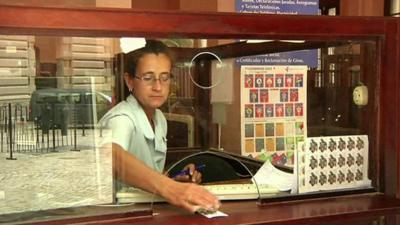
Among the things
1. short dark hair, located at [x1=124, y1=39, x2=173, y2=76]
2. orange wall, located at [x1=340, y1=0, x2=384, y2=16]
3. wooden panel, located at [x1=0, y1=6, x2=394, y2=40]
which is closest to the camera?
wooden panel, located at [x1=0, y1=6, x2=394, y2=40]

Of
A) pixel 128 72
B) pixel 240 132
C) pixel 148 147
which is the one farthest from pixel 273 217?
pixel 240 132

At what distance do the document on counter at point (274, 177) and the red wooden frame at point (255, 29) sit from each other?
0.21 metres

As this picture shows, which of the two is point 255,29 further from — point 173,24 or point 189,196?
point 189,196

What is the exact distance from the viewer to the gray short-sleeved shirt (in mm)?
976

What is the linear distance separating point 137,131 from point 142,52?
0.17 m

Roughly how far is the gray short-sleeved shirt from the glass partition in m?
0.02

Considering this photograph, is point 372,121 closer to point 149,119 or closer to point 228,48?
point 228,48

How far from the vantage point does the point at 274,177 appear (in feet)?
3.67

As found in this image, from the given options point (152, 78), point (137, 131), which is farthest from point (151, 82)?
point (137, 131)

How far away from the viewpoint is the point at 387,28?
41.8 inches

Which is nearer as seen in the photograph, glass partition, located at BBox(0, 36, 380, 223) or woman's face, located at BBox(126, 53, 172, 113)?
glass partition, located at BBox(0, 36, 380, 223)

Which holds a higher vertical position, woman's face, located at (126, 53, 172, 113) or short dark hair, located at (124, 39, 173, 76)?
short dark hair, located at (124, 39, 173, 76)

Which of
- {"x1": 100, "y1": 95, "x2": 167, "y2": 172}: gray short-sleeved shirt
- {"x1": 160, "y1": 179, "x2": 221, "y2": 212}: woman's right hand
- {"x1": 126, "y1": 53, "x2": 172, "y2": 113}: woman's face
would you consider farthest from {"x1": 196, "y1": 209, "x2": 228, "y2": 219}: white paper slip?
{"x1": 126, "y1": 53, "x2": 172, "y2": 113}: woman's face

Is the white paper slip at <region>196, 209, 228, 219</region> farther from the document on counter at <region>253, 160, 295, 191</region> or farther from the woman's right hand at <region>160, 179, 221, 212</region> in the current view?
the document on counter at <region>253, 160, 295, 191</region>
